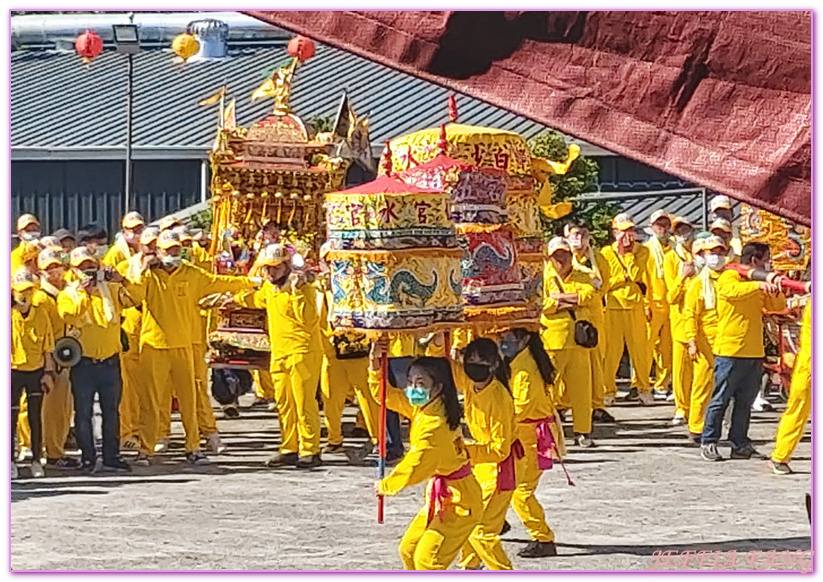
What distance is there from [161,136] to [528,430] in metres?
15.8

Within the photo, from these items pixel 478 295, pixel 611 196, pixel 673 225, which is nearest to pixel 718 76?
pixel 478 295

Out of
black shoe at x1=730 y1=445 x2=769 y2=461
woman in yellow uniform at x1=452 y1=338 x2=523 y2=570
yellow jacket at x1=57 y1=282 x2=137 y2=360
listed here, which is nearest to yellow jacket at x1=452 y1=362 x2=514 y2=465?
woman in yellow uniform at x1=452 y1=338 x2=523 y2=570

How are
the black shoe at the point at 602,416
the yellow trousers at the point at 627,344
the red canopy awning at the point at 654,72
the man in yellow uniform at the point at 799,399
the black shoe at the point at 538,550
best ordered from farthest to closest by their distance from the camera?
the yellow trousers at the point at 627,344
the black shoe at the point at 602,416
the man in yellow uniform at the point at 799,399
the black shoe at the point at 538,550
the red canopy awning at the point at 654,72

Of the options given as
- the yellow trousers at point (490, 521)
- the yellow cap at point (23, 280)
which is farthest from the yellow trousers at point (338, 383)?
the yellow trousers at point (490, 521)

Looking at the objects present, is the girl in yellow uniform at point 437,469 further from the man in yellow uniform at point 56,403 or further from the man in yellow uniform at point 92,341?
the man in yellow uniform at point 56,403

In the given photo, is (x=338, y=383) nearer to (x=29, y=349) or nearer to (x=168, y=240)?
(x=168, y=240)

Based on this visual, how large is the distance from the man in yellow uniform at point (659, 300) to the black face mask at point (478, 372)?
7.58m

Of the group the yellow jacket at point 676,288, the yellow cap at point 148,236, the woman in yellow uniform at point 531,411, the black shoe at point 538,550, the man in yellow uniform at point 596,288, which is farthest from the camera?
the yellow jacket at point 676,288

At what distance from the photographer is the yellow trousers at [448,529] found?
6.14 metres

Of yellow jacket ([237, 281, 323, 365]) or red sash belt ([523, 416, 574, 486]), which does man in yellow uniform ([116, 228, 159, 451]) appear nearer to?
yellow jacket ([237, 281, 323, 365])

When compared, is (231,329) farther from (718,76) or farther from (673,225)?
(718,76)

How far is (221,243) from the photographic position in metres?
13.2

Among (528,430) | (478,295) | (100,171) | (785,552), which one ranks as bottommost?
(785,552)

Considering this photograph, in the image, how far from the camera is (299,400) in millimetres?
10766
